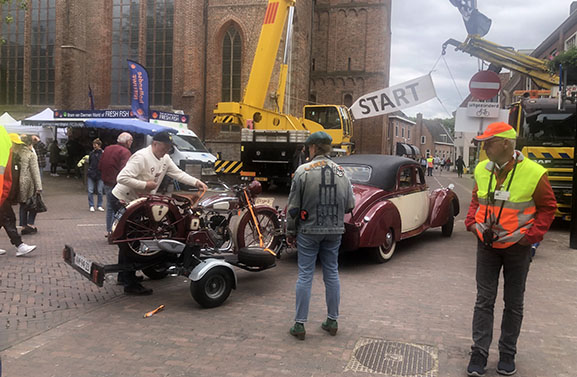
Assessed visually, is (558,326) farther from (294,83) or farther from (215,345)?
(294,83)

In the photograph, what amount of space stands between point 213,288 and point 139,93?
16.1m

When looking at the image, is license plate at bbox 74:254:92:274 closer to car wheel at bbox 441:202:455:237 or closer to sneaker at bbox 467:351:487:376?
sneaker at bbox 467:351:487:376

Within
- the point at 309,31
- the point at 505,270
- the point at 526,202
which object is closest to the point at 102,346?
the point at 505,270

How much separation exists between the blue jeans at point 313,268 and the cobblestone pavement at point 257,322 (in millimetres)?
264

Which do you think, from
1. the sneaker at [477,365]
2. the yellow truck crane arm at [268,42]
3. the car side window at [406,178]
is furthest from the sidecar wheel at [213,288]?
the yellow truck crane arm at [268,42]

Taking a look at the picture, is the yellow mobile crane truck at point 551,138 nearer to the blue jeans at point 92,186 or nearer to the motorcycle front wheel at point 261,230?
the motorcycle front wheel at point 261,230

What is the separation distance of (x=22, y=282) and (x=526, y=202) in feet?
17.7

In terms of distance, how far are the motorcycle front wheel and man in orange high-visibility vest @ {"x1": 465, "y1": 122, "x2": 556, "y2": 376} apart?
306 cm

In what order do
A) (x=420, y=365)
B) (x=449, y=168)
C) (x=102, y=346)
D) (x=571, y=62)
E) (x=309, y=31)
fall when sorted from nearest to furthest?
(x=420, y=365), (x=102, y=346), (x=571, y=62), (x=309, y=31), (x=449, y=168)

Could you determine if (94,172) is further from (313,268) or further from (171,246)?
(313,268)

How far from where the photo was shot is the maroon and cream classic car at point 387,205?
21.6 ft

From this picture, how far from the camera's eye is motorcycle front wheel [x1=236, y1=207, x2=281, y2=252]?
5969mm

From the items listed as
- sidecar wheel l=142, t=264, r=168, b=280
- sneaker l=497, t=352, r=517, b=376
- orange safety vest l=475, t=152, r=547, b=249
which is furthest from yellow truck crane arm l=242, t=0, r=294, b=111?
sneaker l=497, t=352, r=517, b=376

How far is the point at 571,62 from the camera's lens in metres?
12.7
